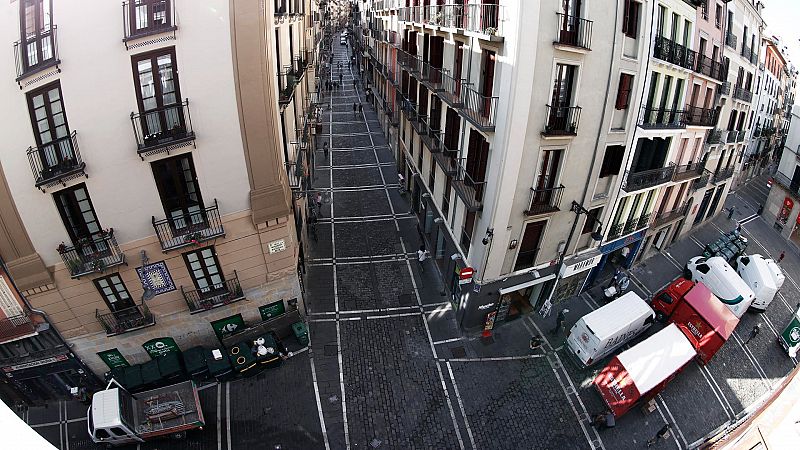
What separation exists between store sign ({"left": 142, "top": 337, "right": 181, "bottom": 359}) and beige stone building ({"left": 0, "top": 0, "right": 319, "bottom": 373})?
36 cm

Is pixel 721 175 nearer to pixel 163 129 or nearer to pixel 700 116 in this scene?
pixel 700 116

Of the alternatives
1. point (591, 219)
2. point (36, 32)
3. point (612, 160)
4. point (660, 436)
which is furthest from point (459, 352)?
point (36, 32)

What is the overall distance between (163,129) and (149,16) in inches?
134

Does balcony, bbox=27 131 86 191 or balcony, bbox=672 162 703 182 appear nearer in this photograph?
balcony, bbox=27 131 86 191

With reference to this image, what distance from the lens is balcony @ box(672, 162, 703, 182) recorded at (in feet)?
77.5

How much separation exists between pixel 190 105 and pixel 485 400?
17931mm

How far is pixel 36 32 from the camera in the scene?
26.8ft

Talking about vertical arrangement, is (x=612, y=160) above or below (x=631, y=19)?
below

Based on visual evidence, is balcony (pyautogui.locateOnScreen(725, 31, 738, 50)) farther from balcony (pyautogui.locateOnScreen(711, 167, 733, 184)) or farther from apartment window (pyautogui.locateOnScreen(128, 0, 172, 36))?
apartment window (pyautogui.locateOnScreen(128, 0, 172, 36))

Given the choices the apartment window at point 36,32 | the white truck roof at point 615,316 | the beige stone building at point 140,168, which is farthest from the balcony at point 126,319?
the white truck roof at point 615,316

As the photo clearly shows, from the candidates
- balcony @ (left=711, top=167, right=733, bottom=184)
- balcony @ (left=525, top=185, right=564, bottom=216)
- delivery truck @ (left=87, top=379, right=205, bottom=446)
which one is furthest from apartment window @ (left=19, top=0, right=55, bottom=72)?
balcony @ (left=711, top=167, right=733, bottom=184)

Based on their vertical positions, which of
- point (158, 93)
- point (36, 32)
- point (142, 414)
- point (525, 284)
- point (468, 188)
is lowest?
point (142, 414)

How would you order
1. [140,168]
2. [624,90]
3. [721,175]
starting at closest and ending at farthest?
[140,168] → [624,90] → [721,175]

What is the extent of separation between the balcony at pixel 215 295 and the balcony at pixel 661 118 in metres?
20.5
